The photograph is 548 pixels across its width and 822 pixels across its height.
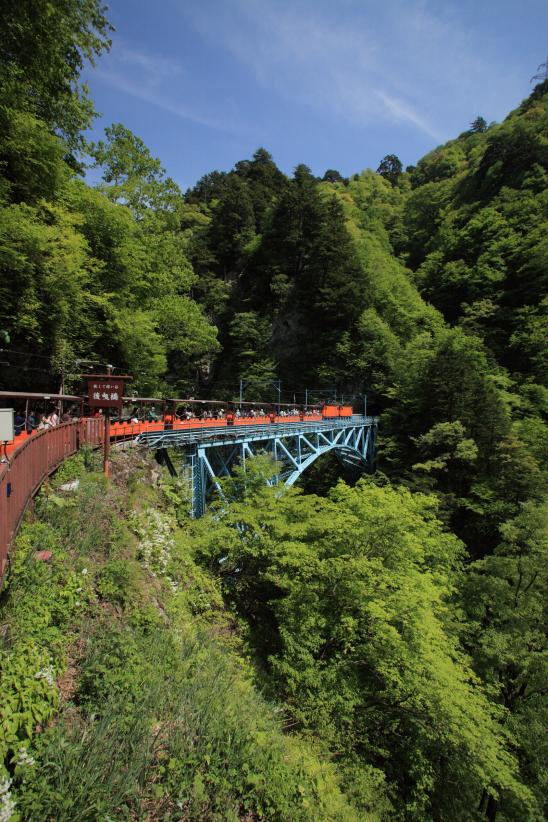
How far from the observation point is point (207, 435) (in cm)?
1262

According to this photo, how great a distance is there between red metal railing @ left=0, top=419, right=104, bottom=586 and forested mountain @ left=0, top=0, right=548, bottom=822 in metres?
1.58

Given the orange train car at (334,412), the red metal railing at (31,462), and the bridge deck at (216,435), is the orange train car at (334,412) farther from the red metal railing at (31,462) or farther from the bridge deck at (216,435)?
the red metal railing at (31,462)

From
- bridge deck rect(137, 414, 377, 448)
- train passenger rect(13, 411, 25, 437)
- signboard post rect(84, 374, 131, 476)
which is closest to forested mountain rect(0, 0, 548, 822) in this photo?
bridge deck rect(137, 414, 377, 448)

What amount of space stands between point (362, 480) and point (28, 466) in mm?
14143

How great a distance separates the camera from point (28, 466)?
534 cm

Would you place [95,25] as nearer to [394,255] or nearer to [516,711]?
[516,711]

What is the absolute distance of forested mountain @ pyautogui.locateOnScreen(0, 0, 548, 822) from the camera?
7.69 metres

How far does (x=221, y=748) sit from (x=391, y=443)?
24.7m

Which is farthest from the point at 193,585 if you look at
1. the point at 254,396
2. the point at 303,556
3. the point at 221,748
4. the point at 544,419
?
the point at 254,396

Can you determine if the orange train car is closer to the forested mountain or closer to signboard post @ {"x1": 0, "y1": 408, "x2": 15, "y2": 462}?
the forested mountain

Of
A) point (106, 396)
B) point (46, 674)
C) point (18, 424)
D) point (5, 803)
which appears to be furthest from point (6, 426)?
point (18, 424)

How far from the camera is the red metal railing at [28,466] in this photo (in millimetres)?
3938

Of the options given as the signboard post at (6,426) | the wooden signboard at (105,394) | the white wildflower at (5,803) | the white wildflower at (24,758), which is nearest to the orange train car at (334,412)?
the wooden signboard at (105,394)

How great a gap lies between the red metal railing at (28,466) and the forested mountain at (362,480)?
62.1 inches
